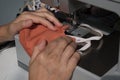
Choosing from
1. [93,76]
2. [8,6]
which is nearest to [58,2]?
[93,76]

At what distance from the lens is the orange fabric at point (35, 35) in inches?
37.1

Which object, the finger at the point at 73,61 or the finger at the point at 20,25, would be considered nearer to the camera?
the finger at the point at 73,61

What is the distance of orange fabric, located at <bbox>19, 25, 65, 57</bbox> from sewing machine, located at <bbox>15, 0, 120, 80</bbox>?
0.21ft

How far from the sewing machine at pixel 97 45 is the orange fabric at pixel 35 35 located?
64 mm

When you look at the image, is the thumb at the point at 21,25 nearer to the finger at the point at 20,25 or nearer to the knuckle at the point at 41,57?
the finger at the point at 20,25

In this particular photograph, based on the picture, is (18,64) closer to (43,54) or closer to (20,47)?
(20,47)

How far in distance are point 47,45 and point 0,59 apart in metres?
0.35

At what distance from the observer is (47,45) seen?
0.88m

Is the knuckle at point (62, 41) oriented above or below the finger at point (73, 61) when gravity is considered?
above

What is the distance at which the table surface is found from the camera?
3.58 ft

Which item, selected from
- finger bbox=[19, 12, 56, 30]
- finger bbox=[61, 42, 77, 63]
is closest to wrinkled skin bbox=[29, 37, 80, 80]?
finger bbox=[61, 42, 77, 63]

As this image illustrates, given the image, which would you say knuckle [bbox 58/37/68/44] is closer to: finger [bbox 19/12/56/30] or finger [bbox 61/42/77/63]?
finger [bbox 61/42/77/63]

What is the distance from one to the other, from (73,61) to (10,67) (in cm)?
38

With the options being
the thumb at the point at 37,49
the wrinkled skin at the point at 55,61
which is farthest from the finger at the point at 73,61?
the thumb at the point at 37,49
